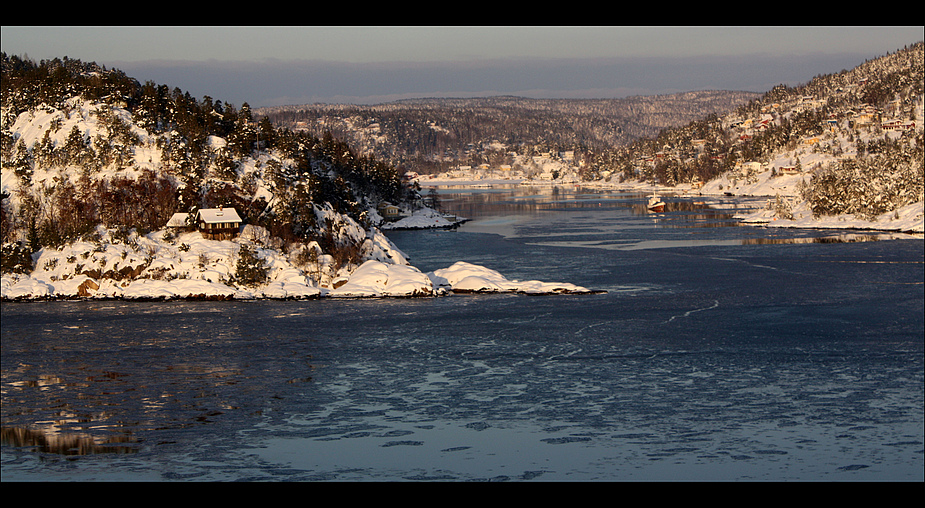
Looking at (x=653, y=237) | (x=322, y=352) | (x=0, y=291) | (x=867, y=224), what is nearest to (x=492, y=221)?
(x=653, y=237)

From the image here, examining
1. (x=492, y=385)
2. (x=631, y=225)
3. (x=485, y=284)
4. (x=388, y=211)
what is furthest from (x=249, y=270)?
(x=388, y=211)

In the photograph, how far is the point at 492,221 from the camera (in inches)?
3585

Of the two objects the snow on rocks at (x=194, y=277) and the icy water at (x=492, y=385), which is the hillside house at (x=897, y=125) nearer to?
the icy water at (x=492, y=385)

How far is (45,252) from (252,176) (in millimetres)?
12514

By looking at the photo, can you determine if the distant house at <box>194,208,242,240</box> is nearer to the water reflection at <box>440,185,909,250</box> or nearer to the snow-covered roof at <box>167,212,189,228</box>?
the snow-covered roof at <box>167,212,189,228</box>

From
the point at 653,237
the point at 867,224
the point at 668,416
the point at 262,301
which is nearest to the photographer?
the point at 668,416

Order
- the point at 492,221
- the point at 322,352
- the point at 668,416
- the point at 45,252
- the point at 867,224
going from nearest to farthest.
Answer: the point at 668,416 < the point at 322,352 < the point at 45,252 < the point at 867,224 < the point at 492,221

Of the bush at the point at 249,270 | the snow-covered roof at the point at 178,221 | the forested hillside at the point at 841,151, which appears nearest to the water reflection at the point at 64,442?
the bush at the point at 249,270

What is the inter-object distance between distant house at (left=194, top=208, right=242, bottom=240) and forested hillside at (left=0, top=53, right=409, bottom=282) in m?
1.14

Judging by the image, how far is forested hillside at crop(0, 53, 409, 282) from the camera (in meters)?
49.9

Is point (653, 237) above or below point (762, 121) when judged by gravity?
Answer: below

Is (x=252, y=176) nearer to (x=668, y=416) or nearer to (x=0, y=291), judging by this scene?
(x=0, y=291)

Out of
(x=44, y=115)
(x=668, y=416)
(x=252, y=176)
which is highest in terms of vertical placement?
(x=44, y=115)

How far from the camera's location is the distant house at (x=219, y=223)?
4844 centimetres
